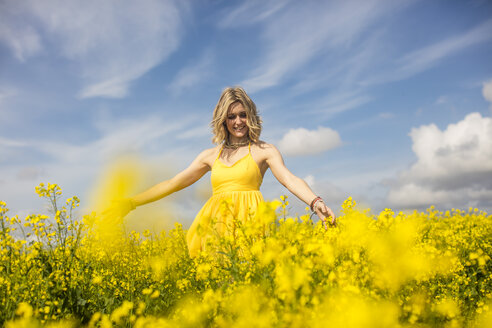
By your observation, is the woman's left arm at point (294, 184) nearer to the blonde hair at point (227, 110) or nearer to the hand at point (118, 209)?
the blonde hair at point (227, 110)

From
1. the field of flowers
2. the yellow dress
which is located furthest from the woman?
the field of flowers

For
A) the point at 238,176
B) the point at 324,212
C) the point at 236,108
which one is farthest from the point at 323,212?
the point at 236,108

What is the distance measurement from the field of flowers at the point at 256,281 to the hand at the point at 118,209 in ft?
0.36

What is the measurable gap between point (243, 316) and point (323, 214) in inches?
76.1

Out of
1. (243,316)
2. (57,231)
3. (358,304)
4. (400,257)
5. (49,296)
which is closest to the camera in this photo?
(358,304)

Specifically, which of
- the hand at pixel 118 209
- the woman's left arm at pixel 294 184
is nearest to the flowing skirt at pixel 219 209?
the woman's left arm at pixel 294 184

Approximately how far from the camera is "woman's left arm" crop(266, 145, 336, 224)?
153 inches

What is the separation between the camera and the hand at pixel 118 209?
4.49 metres

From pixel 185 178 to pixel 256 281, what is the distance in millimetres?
2577

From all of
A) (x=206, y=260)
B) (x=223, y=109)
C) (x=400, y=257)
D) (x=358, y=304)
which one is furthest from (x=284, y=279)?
(x=223, y=109)

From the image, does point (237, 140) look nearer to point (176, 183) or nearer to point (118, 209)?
point (176, 183)

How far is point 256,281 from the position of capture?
8.04 feet

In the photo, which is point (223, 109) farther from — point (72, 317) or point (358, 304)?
point (358, 304)

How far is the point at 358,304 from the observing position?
1.87 m
